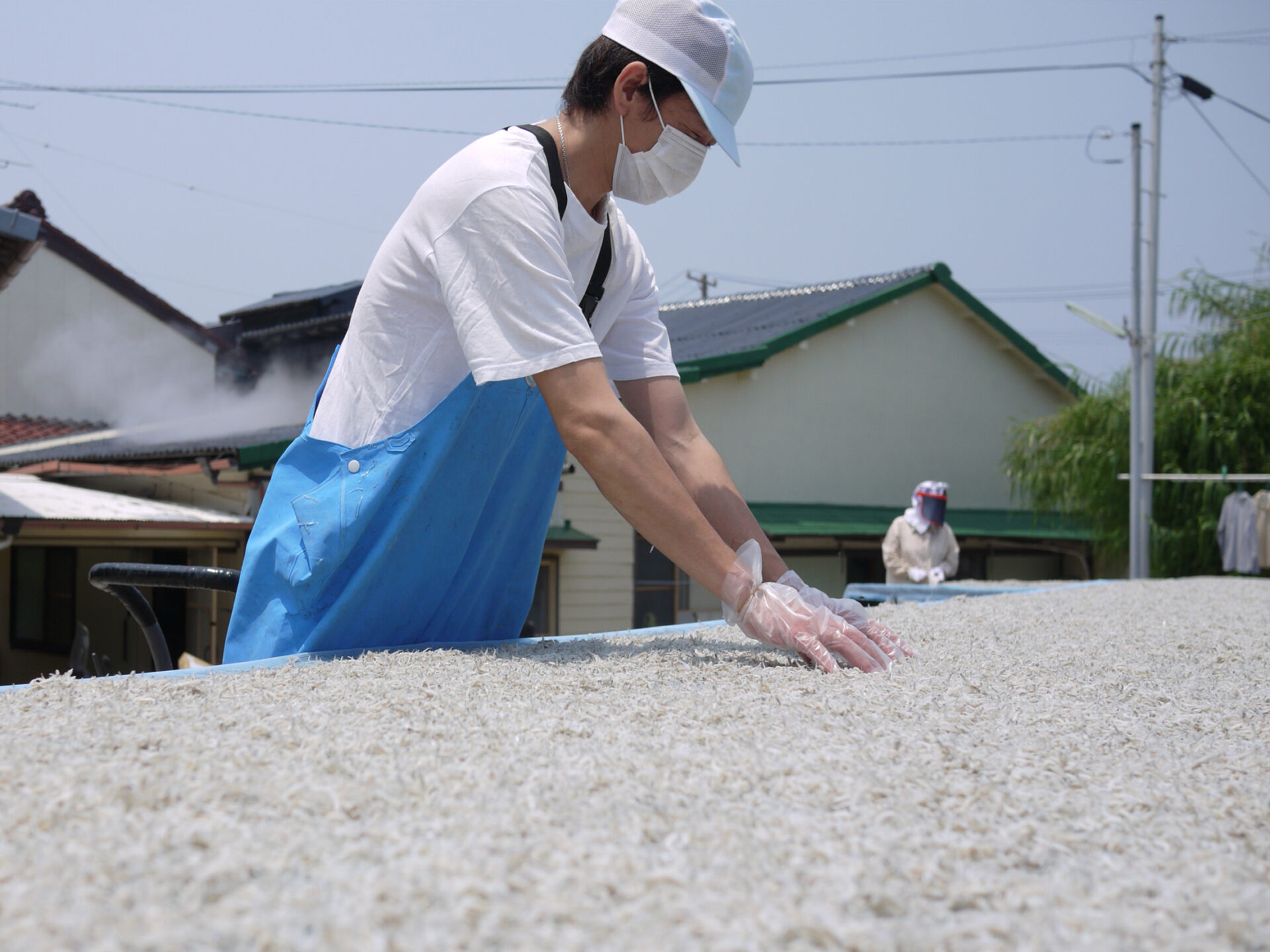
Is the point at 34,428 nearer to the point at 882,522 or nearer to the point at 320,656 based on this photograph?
the point at 882,522

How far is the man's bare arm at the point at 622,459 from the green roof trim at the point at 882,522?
291 inches

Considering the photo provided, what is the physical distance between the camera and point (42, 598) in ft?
33.6

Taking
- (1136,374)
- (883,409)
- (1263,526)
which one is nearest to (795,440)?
(883,409)

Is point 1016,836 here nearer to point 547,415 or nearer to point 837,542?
point 547,415

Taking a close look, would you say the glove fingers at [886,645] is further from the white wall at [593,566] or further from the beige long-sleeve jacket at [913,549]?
the white wall at [593,566]

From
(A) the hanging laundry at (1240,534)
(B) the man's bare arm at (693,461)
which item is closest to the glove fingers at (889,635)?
(B) the man's bare arm at (693,461)

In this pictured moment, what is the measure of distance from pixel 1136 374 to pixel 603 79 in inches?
367

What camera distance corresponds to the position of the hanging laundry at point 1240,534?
8859mm

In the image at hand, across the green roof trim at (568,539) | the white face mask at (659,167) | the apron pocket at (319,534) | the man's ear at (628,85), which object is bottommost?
the green roof trim at (568,539)

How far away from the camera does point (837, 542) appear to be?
11.1 m

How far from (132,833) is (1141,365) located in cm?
1034

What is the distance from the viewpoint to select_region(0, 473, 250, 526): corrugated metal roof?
21.8ft

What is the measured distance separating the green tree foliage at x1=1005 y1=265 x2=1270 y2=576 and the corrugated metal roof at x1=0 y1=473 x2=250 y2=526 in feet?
29.5

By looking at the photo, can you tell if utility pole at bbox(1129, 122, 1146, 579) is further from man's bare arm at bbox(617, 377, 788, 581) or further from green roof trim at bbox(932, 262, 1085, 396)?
man's bare arm at bbox(617, 377, 788, 581)
